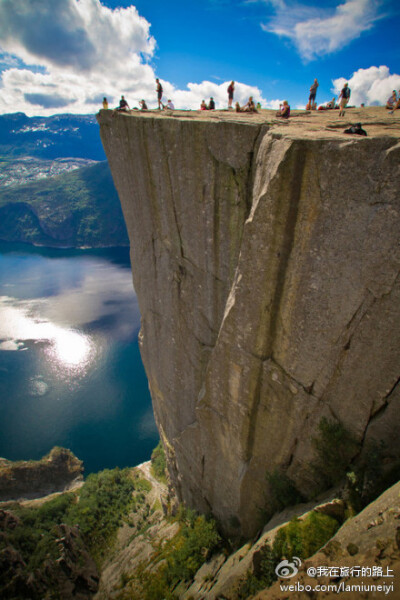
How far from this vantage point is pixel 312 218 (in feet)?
24.4

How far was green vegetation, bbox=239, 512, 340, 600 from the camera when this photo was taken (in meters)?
7.10

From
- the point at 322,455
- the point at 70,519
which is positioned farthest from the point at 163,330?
the point at 70,519

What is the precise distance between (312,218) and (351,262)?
4.85 ft

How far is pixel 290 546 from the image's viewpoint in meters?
7.39

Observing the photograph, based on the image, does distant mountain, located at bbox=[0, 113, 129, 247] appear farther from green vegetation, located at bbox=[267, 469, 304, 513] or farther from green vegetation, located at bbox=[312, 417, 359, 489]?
green vegetation, located at bbox=[312, 417, 359, 489]

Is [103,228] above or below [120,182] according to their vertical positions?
below

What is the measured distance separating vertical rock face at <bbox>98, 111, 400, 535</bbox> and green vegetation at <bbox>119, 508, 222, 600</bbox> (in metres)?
0.96

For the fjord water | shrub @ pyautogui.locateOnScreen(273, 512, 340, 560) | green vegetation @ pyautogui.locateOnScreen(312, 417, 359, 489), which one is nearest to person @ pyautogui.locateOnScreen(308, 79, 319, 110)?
green vegetation @ pyautogui.locateOnScreen(312, 417, 359, 489)

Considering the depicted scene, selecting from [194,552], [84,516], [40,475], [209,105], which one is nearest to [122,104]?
[209,105]

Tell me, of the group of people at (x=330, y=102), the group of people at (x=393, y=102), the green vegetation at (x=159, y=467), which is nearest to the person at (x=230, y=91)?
the group of people at (x=330, y=102)

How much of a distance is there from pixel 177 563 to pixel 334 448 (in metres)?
10.3

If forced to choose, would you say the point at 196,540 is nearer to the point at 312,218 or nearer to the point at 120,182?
the point at 312,218

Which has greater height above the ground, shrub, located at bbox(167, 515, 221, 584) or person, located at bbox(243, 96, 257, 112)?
person, located at bbox(243, 96, 257, 112)

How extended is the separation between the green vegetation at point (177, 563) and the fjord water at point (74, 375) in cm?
2391
